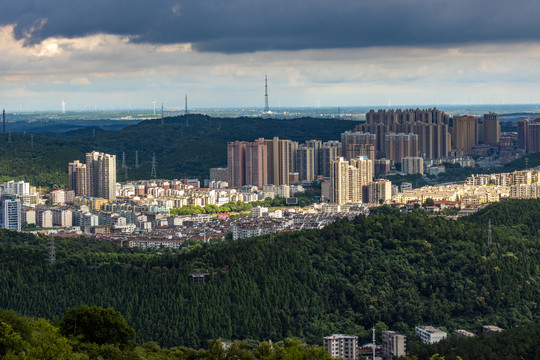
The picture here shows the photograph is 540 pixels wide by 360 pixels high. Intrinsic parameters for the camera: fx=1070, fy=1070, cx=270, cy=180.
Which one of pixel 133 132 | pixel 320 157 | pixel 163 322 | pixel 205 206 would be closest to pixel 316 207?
pixel 205 206

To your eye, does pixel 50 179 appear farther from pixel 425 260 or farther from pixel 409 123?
pixel 425 260

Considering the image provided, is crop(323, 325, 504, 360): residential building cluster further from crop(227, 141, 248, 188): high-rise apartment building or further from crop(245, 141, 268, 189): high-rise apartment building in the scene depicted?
crop(227, 141, 248, 188): high-rise apartment building

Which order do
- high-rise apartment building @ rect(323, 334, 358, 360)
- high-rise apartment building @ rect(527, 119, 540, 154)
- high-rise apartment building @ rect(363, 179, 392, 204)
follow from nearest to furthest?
high-rise apartment building @ rect(323, 334, 358, 360)
high-rise apartment building @ rect(363, 179, 392, 204)
high-rise apartment building @ rect(527, 119, 540, 154)

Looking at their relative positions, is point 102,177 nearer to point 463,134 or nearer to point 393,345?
point 463,134

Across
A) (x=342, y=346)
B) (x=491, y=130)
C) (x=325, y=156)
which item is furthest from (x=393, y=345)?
(x=491, y=130)

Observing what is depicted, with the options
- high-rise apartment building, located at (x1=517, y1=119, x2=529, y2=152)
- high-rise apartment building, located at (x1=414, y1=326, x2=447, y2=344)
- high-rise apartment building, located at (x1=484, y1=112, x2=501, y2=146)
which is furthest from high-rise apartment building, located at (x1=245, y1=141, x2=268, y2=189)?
high-rise apartment building, located at (x1=414, y1=326, x2=447, y2=344)

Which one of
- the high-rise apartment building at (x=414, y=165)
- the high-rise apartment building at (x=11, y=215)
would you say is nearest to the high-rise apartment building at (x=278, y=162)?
the high-rise apartment building at (x=414, y=165)

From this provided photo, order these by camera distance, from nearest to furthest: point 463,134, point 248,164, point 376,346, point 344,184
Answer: point 376,346 < point 344,184 < point 248,164 < point 463,134
